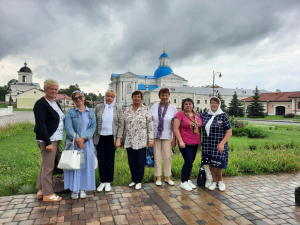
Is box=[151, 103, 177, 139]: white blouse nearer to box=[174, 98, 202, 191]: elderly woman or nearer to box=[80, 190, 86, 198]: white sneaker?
box=[174, 98, 202, 191]: elderly woman

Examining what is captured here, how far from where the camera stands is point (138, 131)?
14.2 feet

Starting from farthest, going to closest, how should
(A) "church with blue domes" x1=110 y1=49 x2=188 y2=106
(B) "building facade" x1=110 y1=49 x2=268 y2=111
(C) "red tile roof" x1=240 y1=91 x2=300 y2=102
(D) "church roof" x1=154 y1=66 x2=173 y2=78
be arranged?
(D) "church roof" x1=154 y1=66 x2=173 y2=78 → (A) "church with blue domes" x1=110 y1=49 x2=188 y2=106 → (B) "building facade" x1=110 y1=49 x2=268 y2=111 → (C) "red tile roof" x1=240 y1=91 x2=300 y2=102

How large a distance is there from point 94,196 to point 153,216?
50.5 inches

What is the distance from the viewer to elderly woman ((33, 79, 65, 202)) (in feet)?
12.0

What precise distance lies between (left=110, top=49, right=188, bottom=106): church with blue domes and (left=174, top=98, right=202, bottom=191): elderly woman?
5598cm

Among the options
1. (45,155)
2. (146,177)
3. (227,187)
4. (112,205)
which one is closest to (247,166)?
(227,187)

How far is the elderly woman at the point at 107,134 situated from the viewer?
4.18 m

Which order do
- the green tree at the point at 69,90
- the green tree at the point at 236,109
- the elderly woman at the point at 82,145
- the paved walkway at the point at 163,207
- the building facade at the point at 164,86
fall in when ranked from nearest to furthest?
the paved walkway at the point at 163,207, the elderly woman at the point at 82,145, the green tree at the point at 236,109, the building facade at the point at 164,86, the green tree at the point at 69,90

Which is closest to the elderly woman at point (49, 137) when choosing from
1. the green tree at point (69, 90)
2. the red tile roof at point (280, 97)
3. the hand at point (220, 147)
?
the hand at point (220, 147)

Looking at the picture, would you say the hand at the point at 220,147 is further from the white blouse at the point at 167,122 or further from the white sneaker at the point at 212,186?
the white blouse at the point at 167,122

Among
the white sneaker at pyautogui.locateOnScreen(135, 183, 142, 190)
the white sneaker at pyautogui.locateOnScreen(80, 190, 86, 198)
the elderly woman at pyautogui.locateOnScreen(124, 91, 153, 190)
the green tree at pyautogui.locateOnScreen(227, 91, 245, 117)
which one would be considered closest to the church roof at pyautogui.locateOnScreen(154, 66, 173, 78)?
the green tree at pyautogui.locateOnScreen(227, 91, 245, 117)

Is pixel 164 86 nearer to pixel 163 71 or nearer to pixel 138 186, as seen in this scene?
pixel 163 71

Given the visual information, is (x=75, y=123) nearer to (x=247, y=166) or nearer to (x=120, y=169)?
(x=120, y=169)

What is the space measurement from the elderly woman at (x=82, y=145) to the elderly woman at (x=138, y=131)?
691mm
